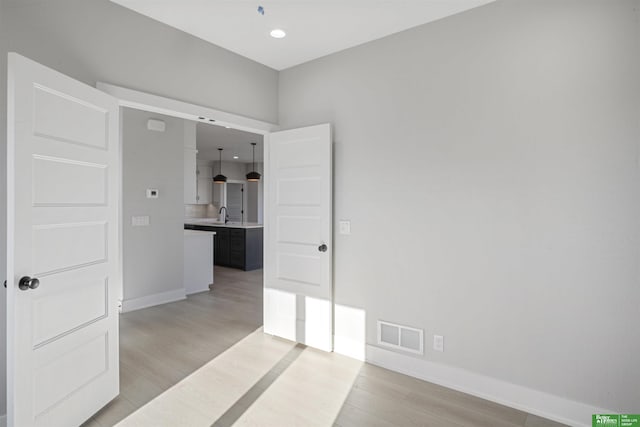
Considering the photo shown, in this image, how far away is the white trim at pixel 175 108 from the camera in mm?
2597

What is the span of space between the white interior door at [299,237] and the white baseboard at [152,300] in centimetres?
191

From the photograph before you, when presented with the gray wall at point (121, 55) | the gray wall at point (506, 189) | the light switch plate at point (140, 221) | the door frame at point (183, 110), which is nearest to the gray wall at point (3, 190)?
the gray wall at point (121, 55)

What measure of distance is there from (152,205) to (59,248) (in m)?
2.95

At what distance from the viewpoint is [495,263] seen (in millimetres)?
2580

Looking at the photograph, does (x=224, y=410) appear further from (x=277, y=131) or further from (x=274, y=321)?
(x=277, y=131)

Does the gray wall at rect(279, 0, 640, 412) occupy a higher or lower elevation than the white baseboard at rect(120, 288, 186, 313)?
higher

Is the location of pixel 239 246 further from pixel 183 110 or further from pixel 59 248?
pixel 59 248

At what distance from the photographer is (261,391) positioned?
8.80 ft

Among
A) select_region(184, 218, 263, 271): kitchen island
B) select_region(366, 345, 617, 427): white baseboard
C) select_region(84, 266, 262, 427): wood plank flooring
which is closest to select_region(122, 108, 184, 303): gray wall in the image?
select_region(84, 266, 262, 427): wood plank flooring

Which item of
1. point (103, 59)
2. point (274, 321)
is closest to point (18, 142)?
point (103, 59)

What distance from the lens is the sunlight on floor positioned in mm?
2340

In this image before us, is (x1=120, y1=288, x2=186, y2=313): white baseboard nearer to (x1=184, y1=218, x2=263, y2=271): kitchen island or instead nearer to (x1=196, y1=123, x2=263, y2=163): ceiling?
(x1=184, y1=218, x2=263, y2=271): kitchen island

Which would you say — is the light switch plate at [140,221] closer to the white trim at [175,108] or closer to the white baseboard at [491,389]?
the white trim at [175,108]

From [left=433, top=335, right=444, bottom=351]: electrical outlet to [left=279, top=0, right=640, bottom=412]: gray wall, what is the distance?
5 centimetres
